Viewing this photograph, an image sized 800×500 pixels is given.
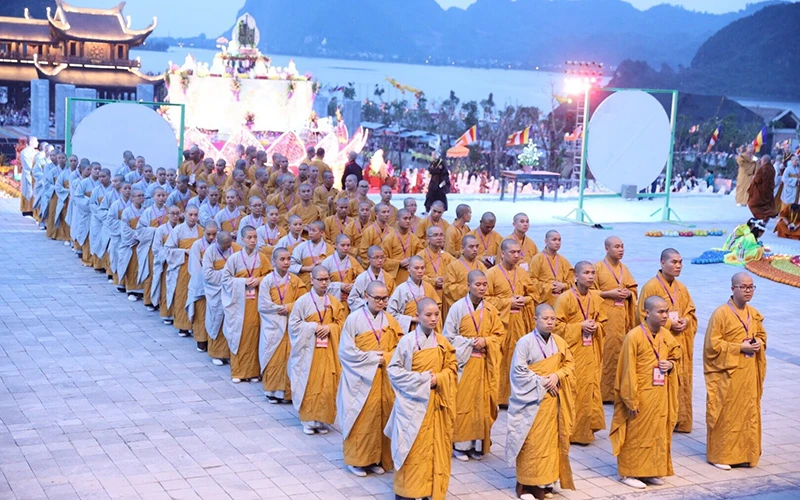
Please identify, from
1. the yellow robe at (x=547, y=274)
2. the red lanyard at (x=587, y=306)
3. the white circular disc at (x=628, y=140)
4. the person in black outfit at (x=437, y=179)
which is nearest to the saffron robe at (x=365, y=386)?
the red lanyard at (x=587, y=306)

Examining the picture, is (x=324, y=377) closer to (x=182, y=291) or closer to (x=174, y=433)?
(x=174, y=433)

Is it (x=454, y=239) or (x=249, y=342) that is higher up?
(x=454, y=239)

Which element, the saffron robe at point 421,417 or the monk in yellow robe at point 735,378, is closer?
the saffron robe at point 421,417

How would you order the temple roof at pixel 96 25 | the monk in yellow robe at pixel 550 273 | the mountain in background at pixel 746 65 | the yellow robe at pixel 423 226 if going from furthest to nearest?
the mountain in background at pixel 746 65
the temple roof at pixel 96 25
the yellow robe at pixel 423 226
the monk in yellow robe at pixel 550 273

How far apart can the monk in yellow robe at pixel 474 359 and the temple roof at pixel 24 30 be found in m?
36.9

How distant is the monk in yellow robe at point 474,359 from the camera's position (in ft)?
27.7

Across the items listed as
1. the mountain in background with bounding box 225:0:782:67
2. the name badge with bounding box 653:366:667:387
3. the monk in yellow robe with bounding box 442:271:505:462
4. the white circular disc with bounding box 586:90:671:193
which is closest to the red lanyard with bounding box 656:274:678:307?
the name badge with bounding box 653:366:667:387

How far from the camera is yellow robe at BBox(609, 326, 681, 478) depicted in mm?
7965

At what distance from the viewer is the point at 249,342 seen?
416 inches

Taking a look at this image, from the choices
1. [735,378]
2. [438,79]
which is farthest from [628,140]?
[438,79]

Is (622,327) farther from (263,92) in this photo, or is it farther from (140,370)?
(263,92)

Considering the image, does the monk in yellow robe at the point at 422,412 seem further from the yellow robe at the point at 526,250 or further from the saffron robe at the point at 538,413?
the yellow robe at the point at 526,250

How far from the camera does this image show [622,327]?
9984 mm

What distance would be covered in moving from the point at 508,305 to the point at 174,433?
3082mm
